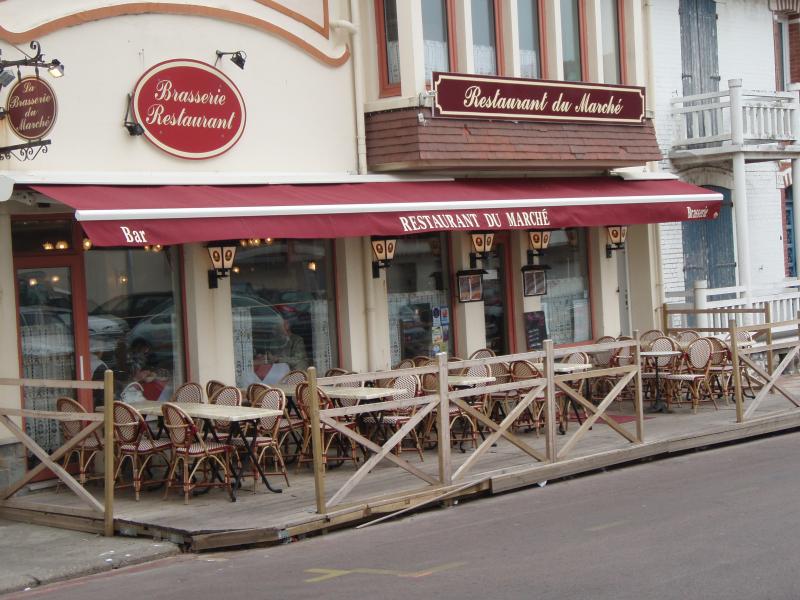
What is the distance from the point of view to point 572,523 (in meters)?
9.32

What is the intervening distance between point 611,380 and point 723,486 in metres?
4.81

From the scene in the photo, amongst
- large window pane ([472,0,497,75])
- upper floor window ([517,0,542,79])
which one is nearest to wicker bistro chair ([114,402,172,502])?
large window pane ([472,0,497,75])

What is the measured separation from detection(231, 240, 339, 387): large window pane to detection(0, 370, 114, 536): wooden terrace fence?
291 cm

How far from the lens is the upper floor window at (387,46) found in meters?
13.6

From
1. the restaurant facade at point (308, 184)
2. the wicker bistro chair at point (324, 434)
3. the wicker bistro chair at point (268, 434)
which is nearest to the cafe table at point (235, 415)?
the wicker bistro chair at point (268, 434)

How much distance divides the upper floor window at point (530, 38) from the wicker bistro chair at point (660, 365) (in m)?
3.74

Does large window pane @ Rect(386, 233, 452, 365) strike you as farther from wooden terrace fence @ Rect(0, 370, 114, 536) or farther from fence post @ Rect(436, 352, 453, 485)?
wooden terrace fence @ Rect(0, 370, 114, 536)

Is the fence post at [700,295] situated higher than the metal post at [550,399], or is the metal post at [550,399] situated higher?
the fence post at [700,295]

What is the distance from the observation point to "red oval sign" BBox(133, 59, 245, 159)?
11531mm

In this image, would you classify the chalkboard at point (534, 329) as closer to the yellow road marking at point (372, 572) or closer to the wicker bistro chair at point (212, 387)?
the wicker bistro chair at point (212, 387)

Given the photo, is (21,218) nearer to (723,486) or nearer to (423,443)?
(423,443)

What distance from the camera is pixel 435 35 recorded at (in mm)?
14031

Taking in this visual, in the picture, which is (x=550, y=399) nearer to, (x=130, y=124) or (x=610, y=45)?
(x=130, y=124)

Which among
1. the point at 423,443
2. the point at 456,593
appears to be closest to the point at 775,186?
the point at 423,443
